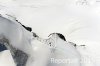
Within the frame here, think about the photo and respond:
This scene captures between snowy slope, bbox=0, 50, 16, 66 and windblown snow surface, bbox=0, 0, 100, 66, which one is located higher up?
windblown snow surface, bbox=0, 0, 100, 66

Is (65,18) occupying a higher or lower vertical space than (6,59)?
higher

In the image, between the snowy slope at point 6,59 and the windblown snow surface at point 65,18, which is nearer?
the snowy slope at point 6,59

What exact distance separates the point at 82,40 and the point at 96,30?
0.11 metres

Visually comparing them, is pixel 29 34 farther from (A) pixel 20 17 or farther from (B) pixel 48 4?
(B) pixel 48 4

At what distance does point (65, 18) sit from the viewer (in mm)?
1282

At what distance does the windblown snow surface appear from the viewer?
111 cm

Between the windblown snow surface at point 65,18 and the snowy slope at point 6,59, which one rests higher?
the windblown snow surface at point 65,18

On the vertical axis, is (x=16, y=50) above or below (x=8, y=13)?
below

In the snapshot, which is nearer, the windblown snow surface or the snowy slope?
the snowy slope

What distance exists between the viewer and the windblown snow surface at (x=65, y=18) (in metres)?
1.11

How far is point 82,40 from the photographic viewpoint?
3.65 ft

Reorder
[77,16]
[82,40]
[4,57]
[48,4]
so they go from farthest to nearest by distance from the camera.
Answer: [48,4]
[77,16]
[82,40]
[4,57]

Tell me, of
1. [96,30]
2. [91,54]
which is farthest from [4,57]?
[96,30]

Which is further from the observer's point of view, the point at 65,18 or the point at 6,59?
the point at 65,18
